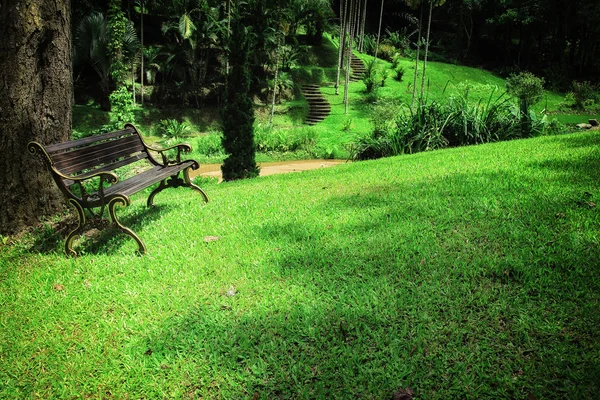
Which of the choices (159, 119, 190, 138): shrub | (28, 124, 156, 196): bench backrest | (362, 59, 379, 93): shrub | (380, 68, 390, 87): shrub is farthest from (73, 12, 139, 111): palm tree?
(28, 124, 156, 196): bench backrest

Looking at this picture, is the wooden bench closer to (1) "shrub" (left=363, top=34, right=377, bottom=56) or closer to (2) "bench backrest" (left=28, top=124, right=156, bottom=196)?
(2) "bench backrest" (left=28, top=124, right=156, bottom=196)

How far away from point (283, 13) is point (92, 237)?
67.9 feet

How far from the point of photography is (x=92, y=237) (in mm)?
4457

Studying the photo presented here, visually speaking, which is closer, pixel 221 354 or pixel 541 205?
pixel 221 354

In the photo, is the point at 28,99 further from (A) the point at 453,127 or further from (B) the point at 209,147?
(B) the point at 209,147

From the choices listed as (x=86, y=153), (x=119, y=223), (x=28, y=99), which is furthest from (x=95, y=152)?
(x=119, y=223)

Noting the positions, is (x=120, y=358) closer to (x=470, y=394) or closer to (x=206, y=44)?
(x=470, y=394)

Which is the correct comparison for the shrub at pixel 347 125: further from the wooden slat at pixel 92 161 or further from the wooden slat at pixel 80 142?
the wooden slat at pixel 92 161

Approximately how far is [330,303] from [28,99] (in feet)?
12.0

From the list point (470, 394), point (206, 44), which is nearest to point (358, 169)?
point (470, 394)

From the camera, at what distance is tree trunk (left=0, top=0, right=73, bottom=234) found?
13.5 ft

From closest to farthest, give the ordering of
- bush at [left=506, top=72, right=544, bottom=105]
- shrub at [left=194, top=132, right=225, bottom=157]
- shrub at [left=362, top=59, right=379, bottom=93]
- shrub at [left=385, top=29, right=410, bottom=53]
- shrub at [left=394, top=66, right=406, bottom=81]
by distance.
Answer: shrub at [left=194, top=132, right=225, bottom=157] → bush at [left=506, top=72, right=544, bottom=105] → shrub at [left=362, top=59, right=379, bottom=93] → shrub at [left=394, top=66, right=406, bottom=81] → shrub at [left=385, top=29, right=410, bottom=53]

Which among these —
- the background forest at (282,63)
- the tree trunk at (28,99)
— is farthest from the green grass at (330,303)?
the background forest at (282,63)

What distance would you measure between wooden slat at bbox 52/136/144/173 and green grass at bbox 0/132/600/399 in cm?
79
